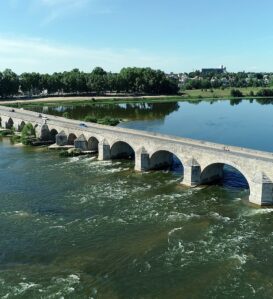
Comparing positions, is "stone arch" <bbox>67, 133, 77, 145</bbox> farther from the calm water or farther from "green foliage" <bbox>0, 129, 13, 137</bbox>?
the calm water

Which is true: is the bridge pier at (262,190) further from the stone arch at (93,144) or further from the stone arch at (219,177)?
the stone arch at (93,144)

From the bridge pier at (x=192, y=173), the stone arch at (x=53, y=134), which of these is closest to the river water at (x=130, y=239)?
the bridge pier at (x=192, y=173)

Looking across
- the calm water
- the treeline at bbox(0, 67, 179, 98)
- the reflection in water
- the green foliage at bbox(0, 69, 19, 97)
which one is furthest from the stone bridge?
the treeline at bbox(0, 67, 179, 98)

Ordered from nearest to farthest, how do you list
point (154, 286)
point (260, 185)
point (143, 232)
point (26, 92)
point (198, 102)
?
point (154, 286) → point (143, 232) → point (260, 185) → point (198, 102) → point (26, 92)

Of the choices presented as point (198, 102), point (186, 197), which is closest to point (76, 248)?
point (186, 197)

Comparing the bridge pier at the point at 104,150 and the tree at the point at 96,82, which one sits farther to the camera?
the tree at the point at 96,82

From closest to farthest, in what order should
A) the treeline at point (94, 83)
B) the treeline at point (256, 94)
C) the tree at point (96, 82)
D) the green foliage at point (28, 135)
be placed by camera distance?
the green foliage at point (28, 135) < the treeline at point (94, 83) < the tree at point (96, 82) < the treeline at point (256, 94)

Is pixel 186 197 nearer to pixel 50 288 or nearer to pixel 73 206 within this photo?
pixel 73 206

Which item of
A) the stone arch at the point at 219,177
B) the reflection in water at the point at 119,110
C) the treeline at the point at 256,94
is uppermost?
the treeline at the point at 256,94
